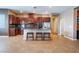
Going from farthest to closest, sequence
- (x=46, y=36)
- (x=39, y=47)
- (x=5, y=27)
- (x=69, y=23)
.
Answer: (x=5, y=27), (x=69, y=23), (x=46, y=36), (x=39, y=47)

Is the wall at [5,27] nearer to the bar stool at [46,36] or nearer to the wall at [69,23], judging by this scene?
the bar stool at [46,36]

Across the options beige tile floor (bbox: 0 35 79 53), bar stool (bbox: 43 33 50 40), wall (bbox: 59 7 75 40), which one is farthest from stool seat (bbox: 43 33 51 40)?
beige tile floor (bbox: 0 35 79 53)

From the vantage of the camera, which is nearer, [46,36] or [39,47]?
[39,47]

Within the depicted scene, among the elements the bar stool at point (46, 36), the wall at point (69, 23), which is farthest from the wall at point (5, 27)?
the wall at point (69, 23)

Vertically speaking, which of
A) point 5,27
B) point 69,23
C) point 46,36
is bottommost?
point 46,36

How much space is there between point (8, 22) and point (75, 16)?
6.95 meters

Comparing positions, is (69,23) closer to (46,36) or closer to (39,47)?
(46,36)

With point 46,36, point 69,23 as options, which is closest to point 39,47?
point 46,36

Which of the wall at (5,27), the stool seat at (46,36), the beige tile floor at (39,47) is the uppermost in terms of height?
the wall at (5,27)

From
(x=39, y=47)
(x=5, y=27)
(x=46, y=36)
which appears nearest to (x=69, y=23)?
(x=46, y=36)

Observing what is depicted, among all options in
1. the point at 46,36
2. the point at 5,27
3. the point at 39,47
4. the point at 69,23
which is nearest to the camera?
the point at 39,47

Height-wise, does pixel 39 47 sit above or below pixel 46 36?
below
